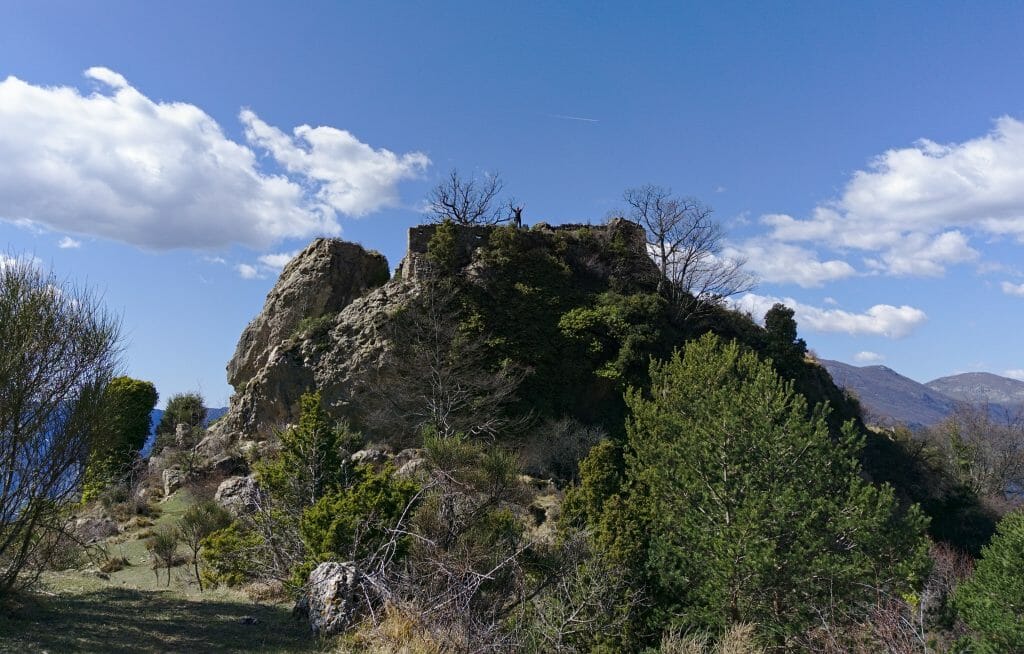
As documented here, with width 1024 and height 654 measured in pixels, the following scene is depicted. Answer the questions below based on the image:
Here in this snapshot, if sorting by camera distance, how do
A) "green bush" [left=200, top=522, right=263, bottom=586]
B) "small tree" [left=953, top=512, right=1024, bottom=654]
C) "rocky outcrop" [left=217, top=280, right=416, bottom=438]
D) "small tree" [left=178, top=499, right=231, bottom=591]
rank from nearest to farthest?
"small tree" [left=953, top=512, right=1024, bottom=654]
"green bush" [left=200, top=522, right=263, bottom=586]
"small tree" [left=178, top=499, right=231, bottom=591]
"rocky outcrop" [left=217, top=280, right=416, bottom=438]

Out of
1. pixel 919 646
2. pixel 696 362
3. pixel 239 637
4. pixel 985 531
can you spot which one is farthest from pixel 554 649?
pixel 985 531

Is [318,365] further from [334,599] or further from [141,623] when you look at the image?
[334,599]

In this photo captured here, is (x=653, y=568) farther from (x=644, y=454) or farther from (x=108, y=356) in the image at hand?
(x=108, y=356)

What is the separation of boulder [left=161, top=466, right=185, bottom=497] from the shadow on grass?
17637 mm

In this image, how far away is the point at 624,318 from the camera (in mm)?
31703

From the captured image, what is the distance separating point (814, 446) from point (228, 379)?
32243 millimetres

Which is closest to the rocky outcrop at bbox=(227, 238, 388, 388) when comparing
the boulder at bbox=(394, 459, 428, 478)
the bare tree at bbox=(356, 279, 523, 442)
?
the bare tree at bbox=(356, 279, 523, 442)

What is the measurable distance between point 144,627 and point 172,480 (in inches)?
837

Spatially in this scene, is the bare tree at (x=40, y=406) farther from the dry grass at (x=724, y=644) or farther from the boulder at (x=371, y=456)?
the boulder at (x=371, y=456)

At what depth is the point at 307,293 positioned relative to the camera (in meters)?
34.1

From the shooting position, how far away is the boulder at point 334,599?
29.0 feet

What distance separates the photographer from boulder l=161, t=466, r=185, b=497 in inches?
1096

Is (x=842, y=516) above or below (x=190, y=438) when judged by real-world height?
below

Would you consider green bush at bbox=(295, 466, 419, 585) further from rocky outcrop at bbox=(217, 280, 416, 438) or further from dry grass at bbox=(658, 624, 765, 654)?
rocky outcrop at bbox=(217, 280, 416, 438)
